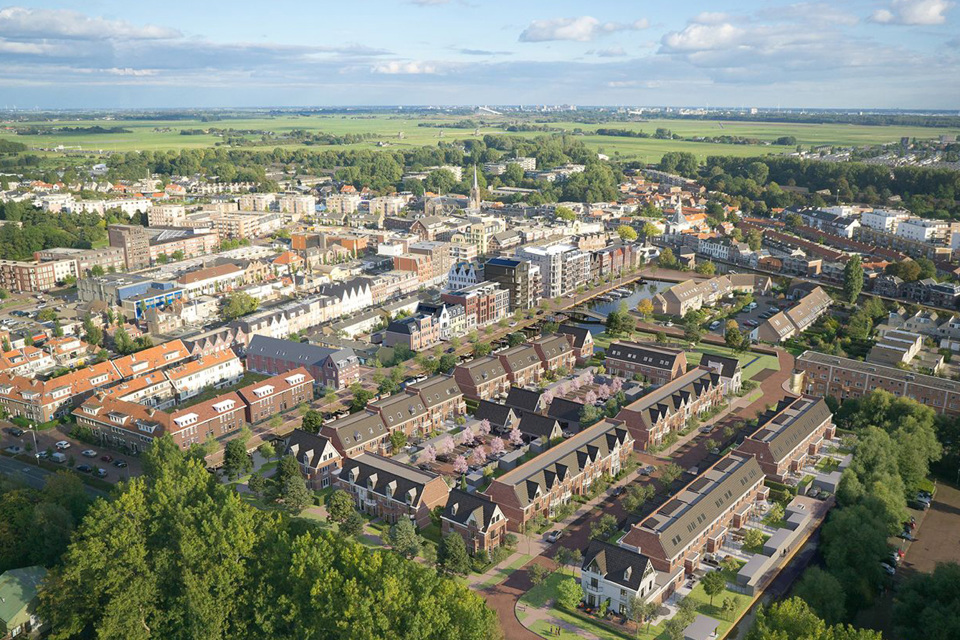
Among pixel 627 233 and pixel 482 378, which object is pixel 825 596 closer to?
pixel 482 378

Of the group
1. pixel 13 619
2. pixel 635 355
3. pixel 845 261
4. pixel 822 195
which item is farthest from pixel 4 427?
pixel 822 195

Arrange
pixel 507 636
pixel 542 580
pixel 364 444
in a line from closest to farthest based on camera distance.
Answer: pixel 507 636 → pixel 542 580 → pixel 364 444

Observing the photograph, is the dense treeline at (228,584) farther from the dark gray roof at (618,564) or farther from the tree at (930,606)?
the tree at (930,606)

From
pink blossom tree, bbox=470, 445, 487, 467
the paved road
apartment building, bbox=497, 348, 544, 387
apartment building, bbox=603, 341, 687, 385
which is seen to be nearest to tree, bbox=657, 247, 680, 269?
apartment building, bbox=603, 341, 687, 385

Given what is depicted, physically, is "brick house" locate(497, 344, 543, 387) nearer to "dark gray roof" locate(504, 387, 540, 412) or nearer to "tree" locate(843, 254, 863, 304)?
"dark gray roof" locate(504, 387, 540, 412)

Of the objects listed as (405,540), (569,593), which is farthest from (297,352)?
(569,593)

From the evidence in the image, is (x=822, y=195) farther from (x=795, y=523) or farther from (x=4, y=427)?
(x=4, y=427)
